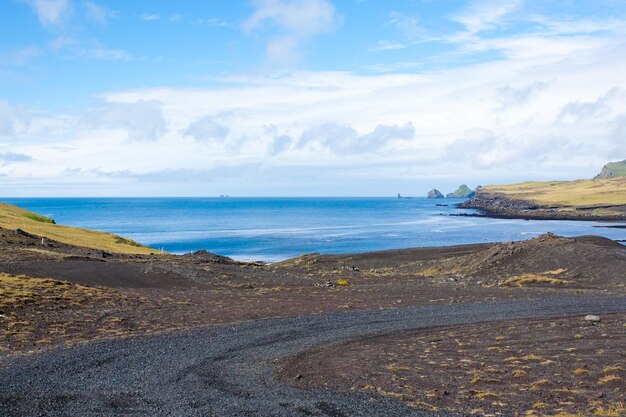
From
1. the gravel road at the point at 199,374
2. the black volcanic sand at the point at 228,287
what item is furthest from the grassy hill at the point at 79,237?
the gravel road at the point at 199,374

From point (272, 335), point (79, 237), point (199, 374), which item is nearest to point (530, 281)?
point (272, 335)

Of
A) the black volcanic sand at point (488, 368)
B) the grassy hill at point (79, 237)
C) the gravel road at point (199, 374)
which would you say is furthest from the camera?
the grassy hill at point (79, 237)

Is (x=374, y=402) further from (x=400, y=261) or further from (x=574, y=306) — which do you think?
(x=400, y=261)

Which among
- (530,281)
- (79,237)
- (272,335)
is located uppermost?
(79,237)

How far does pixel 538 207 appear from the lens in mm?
192625

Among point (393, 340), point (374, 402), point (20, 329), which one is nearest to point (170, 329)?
point (20, 329)

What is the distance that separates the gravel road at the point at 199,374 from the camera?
12.4 m

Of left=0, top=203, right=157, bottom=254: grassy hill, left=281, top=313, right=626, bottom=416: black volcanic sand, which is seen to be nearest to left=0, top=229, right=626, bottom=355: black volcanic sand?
left=0, top=203, right=157, bottom=254: grassy hill

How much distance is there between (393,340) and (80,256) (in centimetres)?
2695

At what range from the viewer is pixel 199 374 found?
1549cm

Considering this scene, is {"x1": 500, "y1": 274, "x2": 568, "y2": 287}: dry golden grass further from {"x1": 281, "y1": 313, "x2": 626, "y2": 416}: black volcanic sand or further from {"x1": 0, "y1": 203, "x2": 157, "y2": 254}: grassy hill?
{"x1": 0, "y1": 203, "x2": 157, "y2": 254}: grassy hill

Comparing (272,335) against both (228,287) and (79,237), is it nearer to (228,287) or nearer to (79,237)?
(228,287)

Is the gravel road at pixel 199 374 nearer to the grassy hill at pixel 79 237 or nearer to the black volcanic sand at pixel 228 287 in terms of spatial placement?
the black volcanic sand at pixel 228 287

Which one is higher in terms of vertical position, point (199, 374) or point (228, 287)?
point (199, 374)
